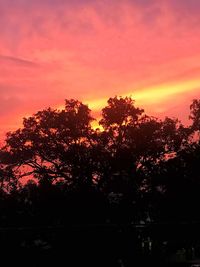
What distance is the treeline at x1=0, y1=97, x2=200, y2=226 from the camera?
30.6 m

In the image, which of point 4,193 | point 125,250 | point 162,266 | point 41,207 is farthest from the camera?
point 4,193

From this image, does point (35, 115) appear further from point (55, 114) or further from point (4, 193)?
point (4, 193)

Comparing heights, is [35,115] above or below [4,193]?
above

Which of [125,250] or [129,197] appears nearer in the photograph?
[125,250]

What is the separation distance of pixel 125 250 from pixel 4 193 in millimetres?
26221

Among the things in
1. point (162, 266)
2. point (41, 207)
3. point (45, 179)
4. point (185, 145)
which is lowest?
point (162, 266)

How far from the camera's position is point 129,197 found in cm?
3183

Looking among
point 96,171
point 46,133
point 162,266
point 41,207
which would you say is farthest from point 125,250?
point 46,133

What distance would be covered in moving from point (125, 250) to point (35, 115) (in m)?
29.3

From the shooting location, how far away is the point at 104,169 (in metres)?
33.2

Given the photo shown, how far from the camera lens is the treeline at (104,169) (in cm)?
3064

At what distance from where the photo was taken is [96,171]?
33562mm

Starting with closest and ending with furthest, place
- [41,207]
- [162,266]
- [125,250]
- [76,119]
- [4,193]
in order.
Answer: [162,266] → [125,250] → [41,207] → [4,193] → [76,119]

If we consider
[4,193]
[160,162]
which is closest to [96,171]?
[160,162]
